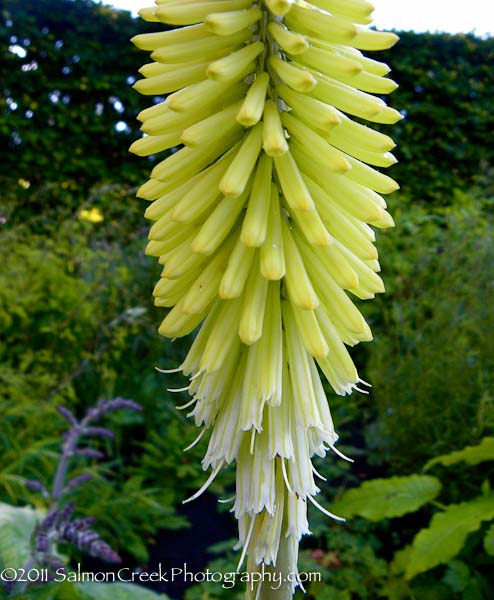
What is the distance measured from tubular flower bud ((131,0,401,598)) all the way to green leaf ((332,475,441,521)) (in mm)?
1976

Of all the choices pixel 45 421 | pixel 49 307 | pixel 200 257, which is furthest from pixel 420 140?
pixel 200 257

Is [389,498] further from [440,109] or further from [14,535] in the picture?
[440,109]

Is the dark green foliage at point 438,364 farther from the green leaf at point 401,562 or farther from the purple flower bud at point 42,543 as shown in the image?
the purple flower bud at point 42,543

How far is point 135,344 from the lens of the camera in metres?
5.29

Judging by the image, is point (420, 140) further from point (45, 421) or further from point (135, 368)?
point (45, 421)

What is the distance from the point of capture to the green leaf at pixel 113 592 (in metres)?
2.21

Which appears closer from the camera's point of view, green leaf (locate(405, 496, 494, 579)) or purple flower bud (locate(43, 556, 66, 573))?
purple flower bud (locate(43, 556, 66, 573))

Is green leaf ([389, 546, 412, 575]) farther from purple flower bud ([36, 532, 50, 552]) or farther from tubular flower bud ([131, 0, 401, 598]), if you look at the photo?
tubular flower bud ([131, 0, 401, 598])

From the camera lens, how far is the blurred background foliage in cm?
390

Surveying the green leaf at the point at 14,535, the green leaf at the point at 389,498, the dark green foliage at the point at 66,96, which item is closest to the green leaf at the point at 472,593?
the green leaf at the point at 389,498

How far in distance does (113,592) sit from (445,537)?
156cm

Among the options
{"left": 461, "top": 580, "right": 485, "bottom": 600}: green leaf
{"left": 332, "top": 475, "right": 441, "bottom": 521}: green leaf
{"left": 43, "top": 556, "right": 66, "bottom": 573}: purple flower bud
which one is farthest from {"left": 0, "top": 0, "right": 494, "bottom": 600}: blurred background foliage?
{"left": 43, "top": 556, "right": 66, "bottom": 573}: purple flower bud

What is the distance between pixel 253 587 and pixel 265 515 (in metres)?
0.15

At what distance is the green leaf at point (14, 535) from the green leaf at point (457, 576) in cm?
193
